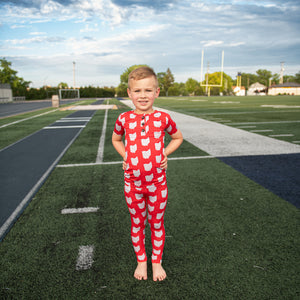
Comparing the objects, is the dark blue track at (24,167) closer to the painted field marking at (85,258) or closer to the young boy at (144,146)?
the painted field marking at (85,258)

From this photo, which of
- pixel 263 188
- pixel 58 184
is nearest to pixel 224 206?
pixel 263 188

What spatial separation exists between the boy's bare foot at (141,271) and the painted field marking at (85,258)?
440 millimetres

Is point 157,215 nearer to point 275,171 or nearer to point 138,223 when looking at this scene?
point 138,223

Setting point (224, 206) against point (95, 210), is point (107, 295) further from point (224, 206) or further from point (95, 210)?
point (224, 206)

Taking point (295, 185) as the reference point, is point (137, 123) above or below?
above

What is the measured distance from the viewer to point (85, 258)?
247cm

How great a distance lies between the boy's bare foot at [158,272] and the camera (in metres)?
2.21

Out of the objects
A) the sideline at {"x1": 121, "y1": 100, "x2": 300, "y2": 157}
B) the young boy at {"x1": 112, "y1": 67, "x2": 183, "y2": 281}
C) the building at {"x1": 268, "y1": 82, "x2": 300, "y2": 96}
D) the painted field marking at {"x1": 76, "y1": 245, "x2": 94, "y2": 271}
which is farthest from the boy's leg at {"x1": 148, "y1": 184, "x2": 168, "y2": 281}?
the building at {"x1": 268, "y1": 82, "x2": 300, "y2": 96}

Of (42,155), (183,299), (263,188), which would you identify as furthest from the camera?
(42,155)

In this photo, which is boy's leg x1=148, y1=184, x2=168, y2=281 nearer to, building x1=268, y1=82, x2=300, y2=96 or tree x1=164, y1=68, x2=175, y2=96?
building x1=268, y1=82, x2=300, y2=96

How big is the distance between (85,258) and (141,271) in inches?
23.0

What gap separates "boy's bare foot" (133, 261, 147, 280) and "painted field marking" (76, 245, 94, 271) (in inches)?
17.3

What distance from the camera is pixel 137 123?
2012 millimetres

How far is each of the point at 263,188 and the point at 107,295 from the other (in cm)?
299
